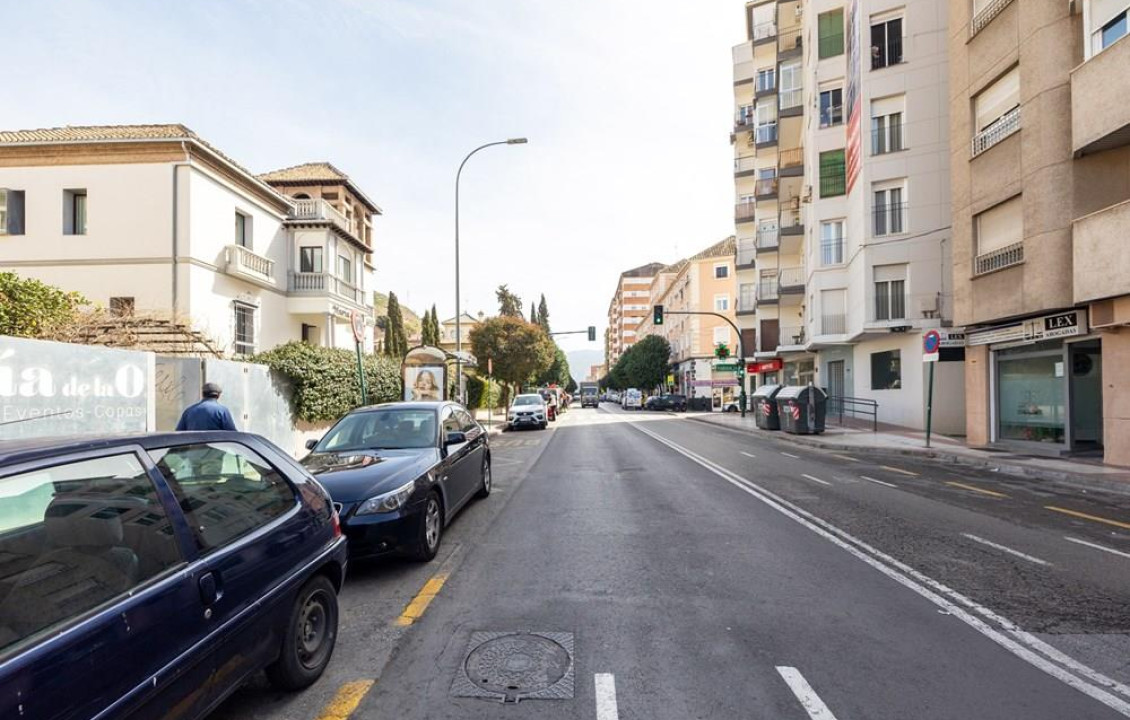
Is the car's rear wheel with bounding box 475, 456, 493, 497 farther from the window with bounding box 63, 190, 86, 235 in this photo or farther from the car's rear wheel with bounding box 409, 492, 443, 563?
the window with bounding box 63, 190, 86, 235

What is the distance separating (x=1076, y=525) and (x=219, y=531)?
9024 millimetres

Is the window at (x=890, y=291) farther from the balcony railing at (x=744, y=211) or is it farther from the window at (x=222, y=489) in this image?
the window at (x=222, y=489)

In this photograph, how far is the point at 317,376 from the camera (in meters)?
14.3

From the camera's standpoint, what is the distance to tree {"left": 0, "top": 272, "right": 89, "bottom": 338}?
31.6 ft

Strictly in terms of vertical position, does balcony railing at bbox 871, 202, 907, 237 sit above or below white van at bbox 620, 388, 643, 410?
above

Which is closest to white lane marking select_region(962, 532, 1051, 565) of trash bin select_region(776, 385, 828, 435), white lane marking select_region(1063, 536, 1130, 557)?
white lane marking select_region(1063, 536, 1130, 557)

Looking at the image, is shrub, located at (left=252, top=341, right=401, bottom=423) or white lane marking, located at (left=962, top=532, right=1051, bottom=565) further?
shrub, located at (left=252, top=341, right=401, bottom=423)

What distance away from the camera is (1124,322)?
456 inches

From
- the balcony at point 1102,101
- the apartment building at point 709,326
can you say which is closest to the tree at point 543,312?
the apartment building at point 709,326

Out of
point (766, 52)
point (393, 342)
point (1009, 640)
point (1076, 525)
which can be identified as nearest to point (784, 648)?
point (1009, 640)

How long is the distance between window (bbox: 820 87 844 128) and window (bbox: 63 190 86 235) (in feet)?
94.3

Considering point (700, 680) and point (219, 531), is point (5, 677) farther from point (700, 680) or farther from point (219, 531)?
point (700, 680)

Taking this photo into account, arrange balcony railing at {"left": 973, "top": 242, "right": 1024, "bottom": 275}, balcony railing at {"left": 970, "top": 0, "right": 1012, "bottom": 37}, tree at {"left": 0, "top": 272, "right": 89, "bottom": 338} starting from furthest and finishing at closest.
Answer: balcony railing at {"left": 970, "top": 0, "right": 1012, "bottom": 37}, balcony railing at {"left": 973, "top": 242, "right": 1024, "bottom": 275}, tree at {"left": 0, "top": 272, "right": 89, "bottom": 338}

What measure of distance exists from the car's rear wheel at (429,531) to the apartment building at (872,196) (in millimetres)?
16819
